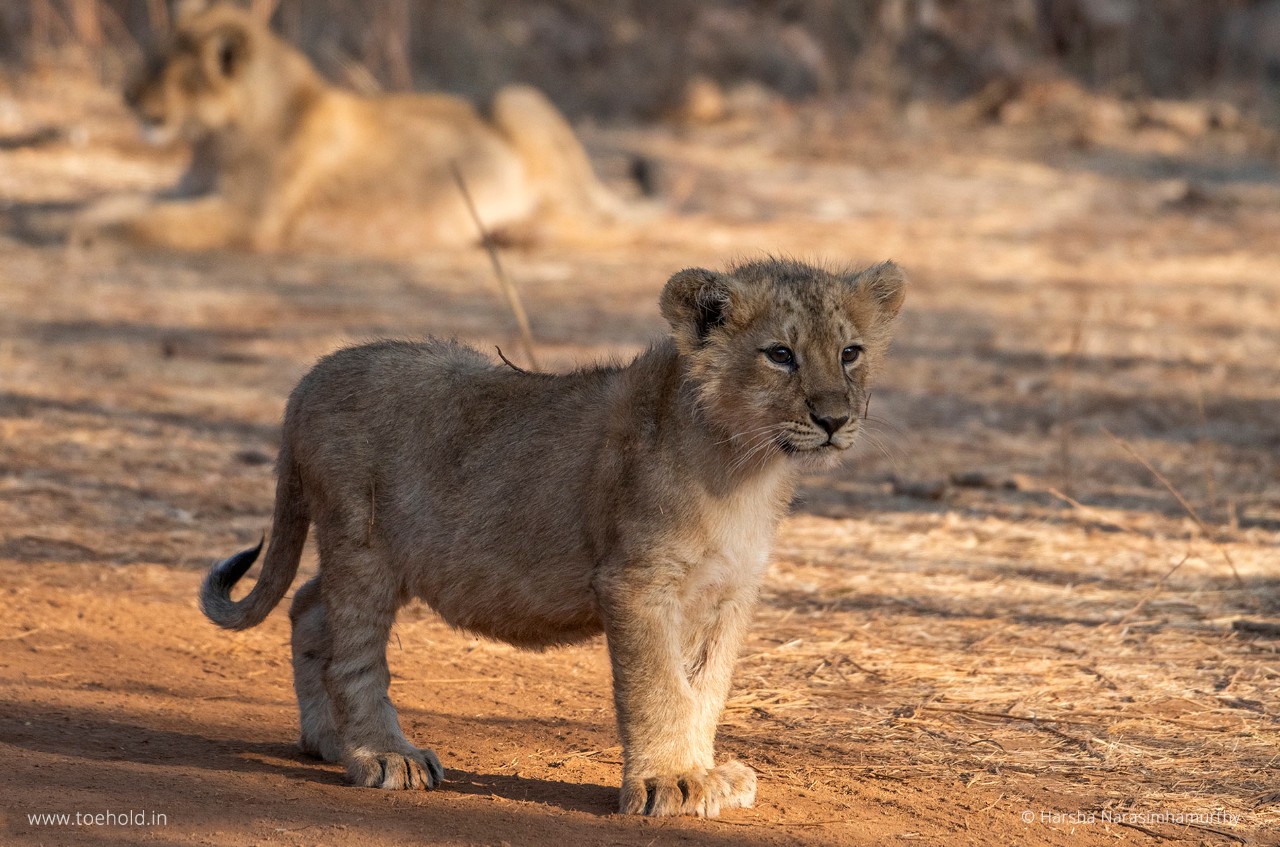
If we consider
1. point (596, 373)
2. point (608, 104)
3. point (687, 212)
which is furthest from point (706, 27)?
point (596, 373)

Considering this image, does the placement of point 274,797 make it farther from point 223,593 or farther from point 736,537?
point 736,537

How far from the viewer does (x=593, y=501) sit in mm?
4500

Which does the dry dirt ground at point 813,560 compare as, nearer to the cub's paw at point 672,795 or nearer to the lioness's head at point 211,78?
the cub's paw at point 672,795

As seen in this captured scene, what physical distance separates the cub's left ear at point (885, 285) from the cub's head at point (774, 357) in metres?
0.11

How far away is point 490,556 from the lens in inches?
183

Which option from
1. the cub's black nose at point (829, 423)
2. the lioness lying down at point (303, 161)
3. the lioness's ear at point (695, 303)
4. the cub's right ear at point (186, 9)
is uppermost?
the lioness's ear at point (695, 303)

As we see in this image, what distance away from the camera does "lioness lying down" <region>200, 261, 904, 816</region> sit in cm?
432

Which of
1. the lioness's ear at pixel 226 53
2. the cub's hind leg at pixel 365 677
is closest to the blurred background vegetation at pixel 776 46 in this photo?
the lioness's ear at pixel 226 53

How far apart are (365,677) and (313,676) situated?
0.35 meters

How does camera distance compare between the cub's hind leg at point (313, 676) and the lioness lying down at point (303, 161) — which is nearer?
the cub's hind leg at point (313, 676)

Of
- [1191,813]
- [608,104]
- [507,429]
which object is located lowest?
[608,104]

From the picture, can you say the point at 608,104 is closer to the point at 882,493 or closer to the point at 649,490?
the point at 882,493

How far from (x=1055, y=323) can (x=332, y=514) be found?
764cm

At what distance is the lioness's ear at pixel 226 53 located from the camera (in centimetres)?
1271
